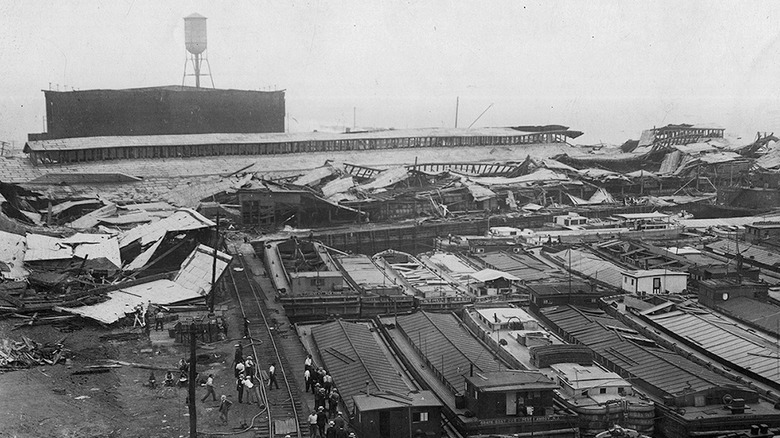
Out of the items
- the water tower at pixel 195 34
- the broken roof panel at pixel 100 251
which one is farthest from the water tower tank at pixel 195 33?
the broken roof panel at pixel 100 251

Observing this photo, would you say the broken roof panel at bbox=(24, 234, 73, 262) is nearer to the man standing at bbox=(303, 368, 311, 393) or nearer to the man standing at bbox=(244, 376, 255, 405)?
the man standing at bbox=(244, 376, 255, 405)

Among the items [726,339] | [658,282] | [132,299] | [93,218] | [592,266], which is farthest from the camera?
[93,218]

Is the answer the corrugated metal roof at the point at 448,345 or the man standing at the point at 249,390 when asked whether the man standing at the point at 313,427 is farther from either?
the corrugated metal roof at the point at 448,345

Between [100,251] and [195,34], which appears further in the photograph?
[195,34]

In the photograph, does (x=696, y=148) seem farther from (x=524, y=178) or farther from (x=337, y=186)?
(x=337, y=186)

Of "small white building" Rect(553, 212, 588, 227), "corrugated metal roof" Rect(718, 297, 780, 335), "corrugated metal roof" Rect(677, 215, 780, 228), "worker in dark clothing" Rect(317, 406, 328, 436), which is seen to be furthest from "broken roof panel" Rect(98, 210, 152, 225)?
"corrugated metal roof" Rect(677, 215, 780, 228)

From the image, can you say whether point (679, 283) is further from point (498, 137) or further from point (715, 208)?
point (498, 137)

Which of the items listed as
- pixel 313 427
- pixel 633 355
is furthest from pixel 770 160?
pixel 313 427
